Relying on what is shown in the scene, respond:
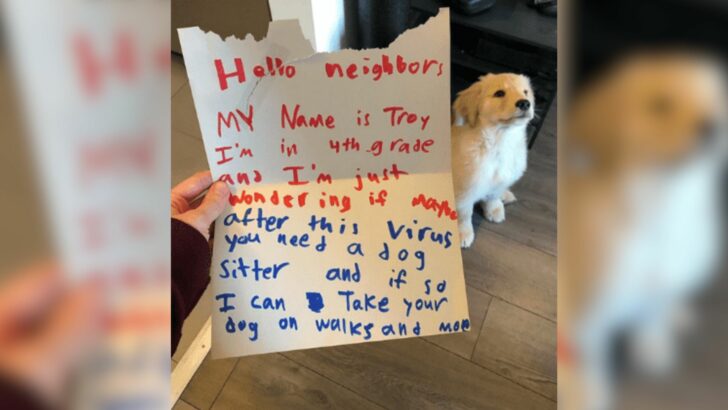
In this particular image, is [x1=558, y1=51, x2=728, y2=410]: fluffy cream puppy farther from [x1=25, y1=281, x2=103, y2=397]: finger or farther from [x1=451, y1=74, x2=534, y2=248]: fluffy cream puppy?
[x1=451, y1=74, x2=534, y2=248]: fluffy cream puppy

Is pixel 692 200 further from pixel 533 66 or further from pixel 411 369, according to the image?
pixel 533 66

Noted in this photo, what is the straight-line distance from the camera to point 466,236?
4.40 feet

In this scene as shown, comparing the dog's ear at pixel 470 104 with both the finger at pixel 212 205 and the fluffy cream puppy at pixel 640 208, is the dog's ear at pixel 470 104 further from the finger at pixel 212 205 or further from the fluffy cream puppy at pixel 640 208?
the fluffy cream puppy at pixel 640 208

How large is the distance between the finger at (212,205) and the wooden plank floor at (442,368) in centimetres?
67

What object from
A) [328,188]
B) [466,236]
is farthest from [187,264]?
[466,236]

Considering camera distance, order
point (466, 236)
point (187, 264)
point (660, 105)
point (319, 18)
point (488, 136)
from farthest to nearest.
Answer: point (466, 236) → point (488, 136) → point (319, 18) → point (187, 264) → point (660, 105)

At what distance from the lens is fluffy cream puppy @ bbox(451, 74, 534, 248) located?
43.8 inches

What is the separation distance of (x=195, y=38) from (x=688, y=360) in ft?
1.56

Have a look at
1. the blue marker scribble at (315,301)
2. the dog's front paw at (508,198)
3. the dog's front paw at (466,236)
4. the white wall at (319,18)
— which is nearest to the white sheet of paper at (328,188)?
the blue marker scribble at (315,301)

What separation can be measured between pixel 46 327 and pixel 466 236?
1.20 meters

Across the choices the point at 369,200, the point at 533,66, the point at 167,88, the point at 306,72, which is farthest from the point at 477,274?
the point at 167,88

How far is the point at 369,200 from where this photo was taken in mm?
612

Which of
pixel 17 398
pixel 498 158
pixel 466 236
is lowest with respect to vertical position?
pixel 466 236

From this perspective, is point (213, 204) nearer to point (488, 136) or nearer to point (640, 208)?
point (640, 208)
